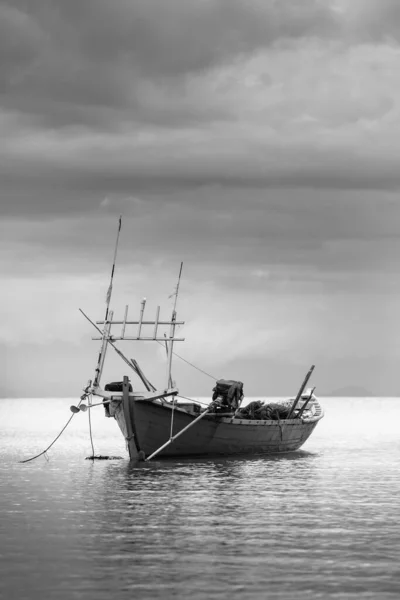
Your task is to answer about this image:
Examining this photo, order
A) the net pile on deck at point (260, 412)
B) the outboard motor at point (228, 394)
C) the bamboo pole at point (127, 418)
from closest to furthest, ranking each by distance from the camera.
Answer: the bamboo pole at point (127, 418)
the outboard motor at point (228, 394)
the net pile on deck at point (260, 412)

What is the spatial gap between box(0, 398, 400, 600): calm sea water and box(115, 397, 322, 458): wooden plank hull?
3.29 feet

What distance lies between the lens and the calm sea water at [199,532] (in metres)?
21.3

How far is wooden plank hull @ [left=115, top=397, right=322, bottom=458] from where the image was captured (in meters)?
47.9

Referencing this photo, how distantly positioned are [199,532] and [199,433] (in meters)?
21.3

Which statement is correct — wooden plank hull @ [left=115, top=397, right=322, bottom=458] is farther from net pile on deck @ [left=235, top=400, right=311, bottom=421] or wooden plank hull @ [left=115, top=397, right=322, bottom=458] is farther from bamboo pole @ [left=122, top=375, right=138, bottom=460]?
net pile on deck @ [left=235, top=400, right=311, bottom=421]

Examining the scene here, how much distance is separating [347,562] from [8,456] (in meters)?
44.3

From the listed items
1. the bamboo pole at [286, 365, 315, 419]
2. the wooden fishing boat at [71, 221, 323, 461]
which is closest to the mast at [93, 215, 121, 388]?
the wooden fishing boat at [71, 221, 323, 461]

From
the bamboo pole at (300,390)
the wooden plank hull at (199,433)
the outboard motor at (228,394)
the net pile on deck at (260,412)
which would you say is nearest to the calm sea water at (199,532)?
the wooden plank hull at (199,433)

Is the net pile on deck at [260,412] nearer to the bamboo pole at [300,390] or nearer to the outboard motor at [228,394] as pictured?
the bamboo pole at [300,390]

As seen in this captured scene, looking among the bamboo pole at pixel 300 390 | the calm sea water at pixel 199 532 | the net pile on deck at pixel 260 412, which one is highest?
the bamboo pole at pixel 300 390

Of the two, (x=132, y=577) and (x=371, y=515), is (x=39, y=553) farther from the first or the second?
(x=371, y=515)

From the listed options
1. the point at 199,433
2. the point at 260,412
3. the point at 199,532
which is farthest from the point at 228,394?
the point at 199,532

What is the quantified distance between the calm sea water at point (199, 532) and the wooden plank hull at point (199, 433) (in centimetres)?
100

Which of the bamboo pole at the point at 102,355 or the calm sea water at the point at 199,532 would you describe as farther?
the bamboo pole at the point at 102,355
